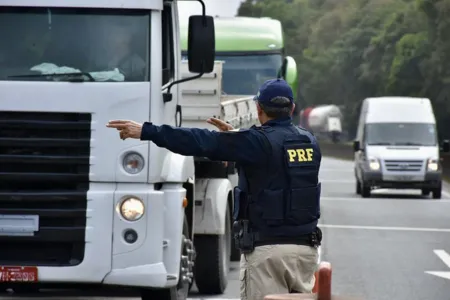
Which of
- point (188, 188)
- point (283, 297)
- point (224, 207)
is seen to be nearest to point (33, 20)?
point (188, 188)

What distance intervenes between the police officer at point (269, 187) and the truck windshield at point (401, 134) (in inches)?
1068

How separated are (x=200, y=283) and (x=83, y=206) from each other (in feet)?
11.5

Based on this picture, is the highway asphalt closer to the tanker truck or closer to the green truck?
the green truck

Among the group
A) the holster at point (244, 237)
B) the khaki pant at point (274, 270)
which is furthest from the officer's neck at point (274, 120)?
the khaki pant at point (274, 270)

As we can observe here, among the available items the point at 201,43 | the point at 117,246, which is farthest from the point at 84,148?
the point at 201,43

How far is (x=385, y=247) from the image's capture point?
66.1 feet

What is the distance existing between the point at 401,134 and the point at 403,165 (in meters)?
0.94

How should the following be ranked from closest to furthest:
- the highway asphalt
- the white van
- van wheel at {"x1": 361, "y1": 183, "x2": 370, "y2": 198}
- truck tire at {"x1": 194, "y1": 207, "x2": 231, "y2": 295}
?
1. truck tire at {"x1": 194, "y1": 207, "x2": 231, "y2": 295}
2. the highway asphalt
3. the white van
4. van wheel at {"x1": 361, "y1": 183, "x2": 370, "y2": 198}

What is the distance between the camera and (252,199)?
7.38 metres

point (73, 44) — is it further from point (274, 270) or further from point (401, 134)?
point (401, 134)

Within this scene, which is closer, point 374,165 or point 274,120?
point 274,120

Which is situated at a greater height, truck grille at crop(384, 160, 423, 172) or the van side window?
the van side window

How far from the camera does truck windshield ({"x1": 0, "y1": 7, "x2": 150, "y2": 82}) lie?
1067 centimetres

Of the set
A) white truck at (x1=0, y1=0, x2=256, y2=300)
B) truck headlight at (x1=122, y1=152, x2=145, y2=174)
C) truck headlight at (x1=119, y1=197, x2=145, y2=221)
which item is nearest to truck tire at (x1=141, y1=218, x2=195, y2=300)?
white truck at (x1=0, y1=0, x2=256, y2=300)
